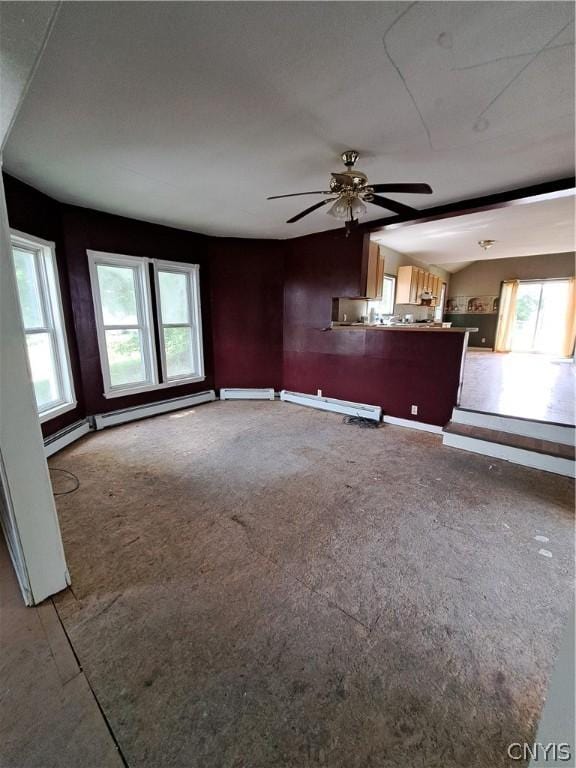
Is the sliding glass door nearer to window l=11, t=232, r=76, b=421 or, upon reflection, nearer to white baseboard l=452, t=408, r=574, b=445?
white baseboard l=452, t=408, r=574, b=445

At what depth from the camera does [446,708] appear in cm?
111

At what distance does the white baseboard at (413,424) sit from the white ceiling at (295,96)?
252 cm

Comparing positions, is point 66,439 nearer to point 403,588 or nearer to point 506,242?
point 403,588

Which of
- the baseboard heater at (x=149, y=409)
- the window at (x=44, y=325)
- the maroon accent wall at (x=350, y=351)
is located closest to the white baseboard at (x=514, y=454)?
the maroon accent wall at (x=350, y=351)

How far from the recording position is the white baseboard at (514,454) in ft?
8.86

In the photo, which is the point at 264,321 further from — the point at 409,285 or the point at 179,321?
the point at 409,285

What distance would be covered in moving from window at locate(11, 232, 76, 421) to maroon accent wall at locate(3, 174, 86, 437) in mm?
85

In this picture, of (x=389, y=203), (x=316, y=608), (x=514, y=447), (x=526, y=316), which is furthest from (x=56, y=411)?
(x=526, y=316)

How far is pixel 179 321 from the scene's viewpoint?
14.7 feet

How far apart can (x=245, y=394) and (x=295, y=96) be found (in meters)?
3.91

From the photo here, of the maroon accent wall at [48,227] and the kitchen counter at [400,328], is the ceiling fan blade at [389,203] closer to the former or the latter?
the kitchen counter at [400,328]

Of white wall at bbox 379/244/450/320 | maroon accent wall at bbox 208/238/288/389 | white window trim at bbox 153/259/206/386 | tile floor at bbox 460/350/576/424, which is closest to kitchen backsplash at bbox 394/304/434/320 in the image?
white wall at bbox 379/244/450/320

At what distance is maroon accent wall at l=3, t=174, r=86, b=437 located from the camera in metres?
2.65

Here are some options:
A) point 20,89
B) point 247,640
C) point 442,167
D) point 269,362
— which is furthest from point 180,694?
point 269,362
